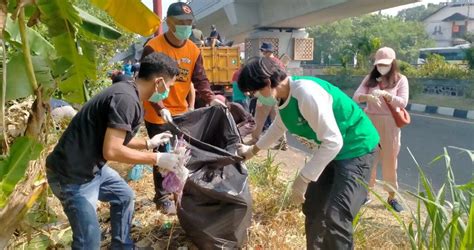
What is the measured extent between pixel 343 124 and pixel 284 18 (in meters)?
11.4

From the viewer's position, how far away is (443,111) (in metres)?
11.7

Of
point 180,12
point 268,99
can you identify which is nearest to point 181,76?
point 180,12

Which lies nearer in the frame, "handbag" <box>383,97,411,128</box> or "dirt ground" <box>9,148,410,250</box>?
"dirt ground" <box>9,148,410,250</box>

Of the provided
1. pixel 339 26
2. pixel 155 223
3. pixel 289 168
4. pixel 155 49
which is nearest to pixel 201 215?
pixel 155 223

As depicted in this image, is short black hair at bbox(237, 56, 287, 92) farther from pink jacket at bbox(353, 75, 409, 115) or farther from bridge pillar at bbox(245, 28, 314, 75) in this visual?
bridge pillar at bbox(245, 28, 314, 75)

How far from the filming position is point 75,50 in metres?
2.12

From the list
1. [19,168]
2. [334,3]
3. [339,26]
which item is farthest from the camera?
[339,26]

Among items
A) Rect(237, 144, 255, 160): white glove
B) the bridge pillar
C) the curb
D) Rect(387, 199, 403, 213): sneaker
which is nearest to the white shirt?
Rect(237, 144, 255, 160): white glove

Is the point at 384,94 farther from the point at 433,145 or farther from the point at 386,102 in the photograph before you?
the point at 433,145

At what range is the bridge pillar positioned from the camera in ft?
48.9

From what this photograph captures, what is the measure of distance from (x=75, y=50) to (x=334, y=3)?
32.1 feet

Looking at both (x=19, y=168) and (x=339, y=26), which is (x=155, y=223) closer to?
(x=19, y=168)

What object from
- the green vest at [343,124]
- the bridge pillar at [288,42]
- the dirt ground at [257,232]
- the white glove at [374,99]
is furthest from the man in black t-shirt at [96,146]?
the bridge pillar at [288,42]

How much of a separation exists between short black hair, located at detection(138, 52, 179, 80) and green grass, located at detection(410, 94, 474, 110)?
11.0m
